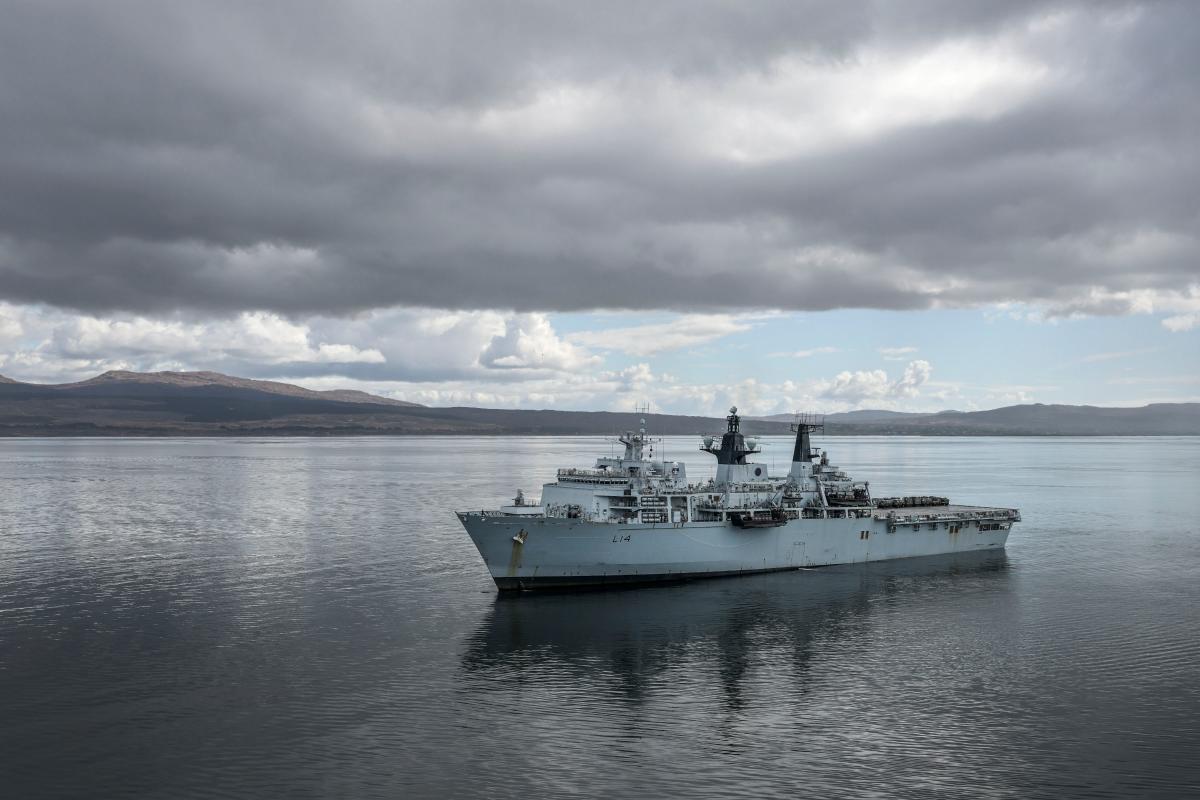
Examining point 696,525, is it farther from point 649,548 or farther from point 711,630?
point 711,630

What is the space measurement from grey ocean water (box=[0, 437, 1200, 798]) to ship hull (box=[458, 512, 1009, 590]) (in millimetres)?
1585

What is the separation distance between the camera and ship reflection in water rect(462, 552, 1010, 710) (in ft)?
129

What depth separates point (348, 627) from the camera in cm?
4684

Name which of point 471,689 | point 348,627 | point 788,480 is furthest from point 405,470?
point 471,689

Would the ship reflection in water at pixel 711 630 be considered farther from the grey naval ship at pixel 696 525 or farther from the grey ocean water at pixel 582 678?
the grey naval ship at pixel 696 525

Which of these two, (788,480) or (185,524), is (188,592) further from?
(788,480)

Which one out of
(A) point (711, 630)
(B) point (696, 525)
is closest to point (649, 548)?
(B) point (696, 525)

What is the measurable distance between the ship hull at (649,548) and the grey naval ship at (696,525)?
0.25 feet

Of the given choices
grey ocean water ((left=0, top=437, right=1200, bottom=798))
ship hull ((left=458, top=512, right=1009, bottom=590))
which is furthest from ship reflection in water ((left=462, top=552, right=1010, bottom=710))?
ship hull ((left=458, top=512, right=1009, bottom=590))

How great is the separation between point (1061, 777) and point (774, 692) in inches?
466

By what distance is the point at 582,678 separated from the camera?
127 feet

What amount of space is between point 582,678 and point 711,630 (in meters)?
11.4

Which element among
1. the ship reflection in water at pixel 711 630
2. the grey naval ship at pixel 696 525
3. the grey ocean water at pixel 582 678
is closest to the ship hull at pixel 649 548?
the grey naval ship at pixel 696 525

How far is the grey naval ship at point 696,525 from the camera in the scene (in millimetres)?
55719
